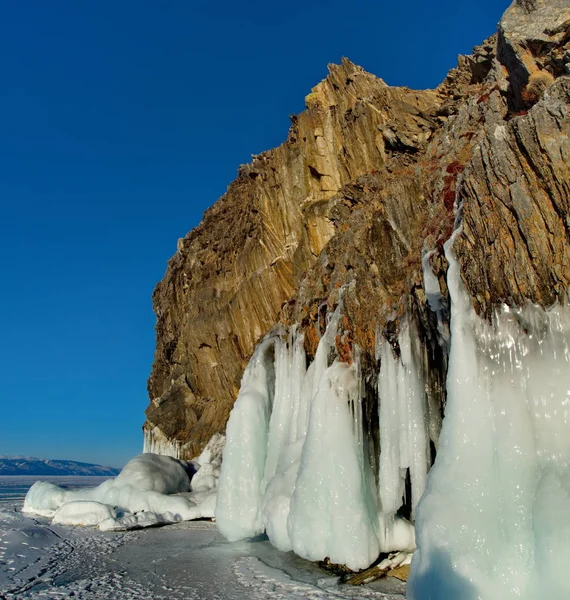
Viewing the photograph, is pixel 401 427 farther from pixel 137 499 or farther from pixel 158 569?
pixel 137 499

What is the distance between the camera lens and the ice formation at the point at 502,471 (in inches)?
207

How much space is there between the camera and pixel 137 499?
54.2 feet

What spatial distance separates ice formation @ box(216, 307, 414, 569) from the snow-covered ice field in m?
0.53

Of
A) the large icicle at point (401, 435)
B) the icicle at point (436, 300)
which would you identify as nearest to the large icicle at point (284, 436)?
the large icicle at point (401, 435)

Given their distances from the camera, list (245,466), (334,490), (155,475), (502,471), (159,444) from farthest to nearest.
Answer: (159,444), (155,475), (245,466), (334,490), (502,471)

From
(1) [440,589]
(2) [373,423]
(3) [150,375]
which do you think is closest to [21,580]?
(2) [373,423]

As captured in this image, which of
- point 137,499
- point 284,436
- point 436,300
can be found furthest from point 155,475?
point 436,300

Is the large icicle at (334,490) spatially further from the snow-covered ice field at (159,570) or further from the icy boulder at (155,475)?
the icy boulder at (155,475)

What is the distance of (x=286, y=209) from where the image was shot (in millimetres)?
23359

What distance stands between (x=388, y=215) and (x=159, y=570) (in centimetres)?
807

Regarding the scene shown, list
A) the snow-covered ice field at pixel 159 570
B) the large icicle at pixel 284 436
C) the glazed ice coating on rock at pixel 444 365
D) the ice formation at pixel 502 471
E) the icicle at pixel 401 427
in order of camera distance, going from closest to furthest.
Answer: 1. the ice formation at pixel 502 471
2. the glazed ice coating on rock at pixel 444 365
3. the snow-covered ice field at pixel 159 570
4. the icicle at pixel 401 427
5. the large icicle at pixel 284 436

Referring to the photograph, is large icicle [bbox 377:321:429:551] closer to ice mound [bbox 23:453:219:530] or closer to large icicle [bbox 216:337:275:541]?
large icicle [bbox 216:337:275:541]

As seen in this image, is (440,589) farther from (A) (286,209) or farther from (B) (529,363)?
(A) (286,209)

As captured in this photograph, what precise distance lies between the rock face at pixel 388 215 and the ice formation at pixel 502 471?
54 cm
